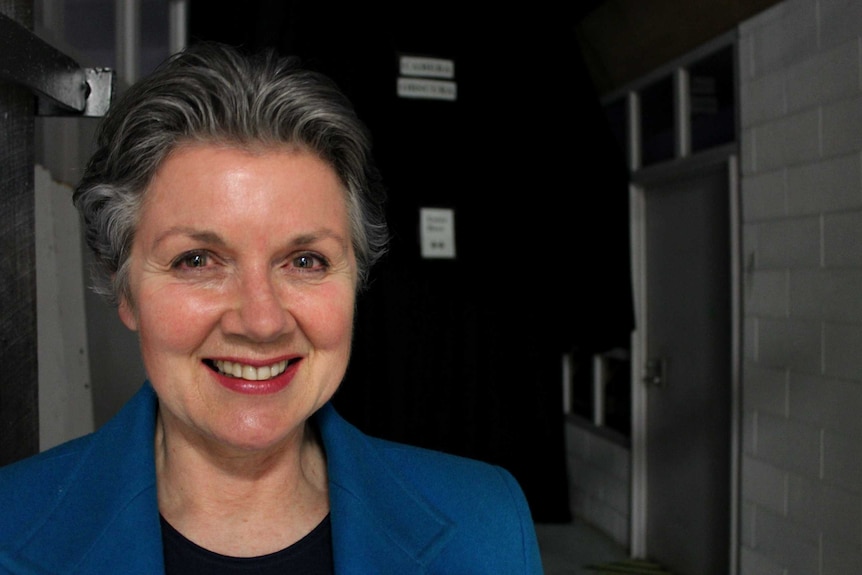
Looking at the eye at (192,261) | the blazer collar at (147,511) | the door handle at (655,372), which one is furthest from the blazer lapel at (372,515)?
the door handle at (655,372)

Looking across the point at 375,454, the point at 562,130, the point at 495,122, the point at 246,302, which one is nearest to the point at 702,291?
the point at 562,130

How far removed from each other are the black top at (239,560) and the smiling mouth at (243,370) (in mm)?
228

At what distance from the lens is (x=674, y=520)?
149 inches

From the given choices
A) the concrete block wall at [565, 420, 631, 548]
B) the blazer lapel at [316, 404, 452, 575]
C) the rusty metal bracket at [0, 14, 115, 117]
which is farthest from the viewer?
the concrete block wall at [565, 420, 631, 548]

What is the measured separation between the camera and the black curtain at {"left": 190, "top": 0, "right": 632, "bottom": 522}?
8.84 feet

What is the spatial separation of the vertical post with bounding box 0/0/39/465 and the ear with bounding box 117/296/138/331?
12 cm

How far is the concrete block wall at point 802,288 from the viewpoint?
245 centimetres

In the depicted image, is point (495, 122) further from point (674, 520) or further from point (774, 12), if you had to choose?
point (674, 520)

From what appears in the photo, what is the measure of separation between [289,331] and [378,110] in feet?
5.90

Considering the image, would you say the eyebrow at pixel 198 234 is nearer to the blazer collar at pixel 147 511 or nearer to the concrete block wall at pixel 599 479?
the blazer collar at pixel 147 511

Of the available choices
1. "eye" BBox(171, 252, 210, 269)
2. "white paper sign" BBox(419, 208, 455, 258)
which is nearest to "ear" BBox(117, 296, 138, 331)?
"eye" BBox(171, 252, 210, 269)

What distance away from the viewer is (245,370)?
1.06 m

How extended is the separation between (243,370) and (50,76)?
1.48ft

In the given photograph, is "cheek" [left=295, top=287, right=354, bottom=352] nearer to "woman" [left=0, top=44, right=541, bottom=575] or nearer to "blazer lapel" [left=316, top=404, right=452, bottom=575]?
"woman" [left=0, top=44, right=541, bottom=575]
